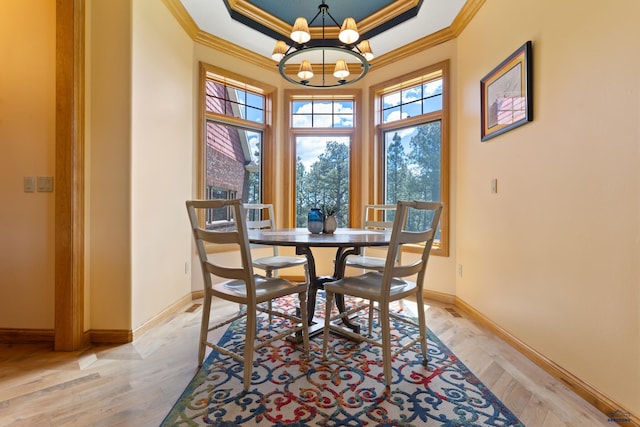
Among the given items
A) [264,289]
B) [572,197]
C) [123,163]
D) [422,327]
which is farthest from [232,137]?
[572,197]

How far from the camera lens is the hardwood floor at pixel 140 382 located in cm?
137

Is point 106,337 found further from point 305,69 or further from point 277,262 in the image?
point 305,69

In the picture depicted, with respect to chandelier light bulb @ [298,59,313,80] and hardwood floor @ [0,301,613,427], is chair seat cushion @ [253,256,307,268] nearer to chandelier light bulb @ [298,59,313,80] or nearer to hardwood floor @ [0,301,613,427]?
hardwood floor @ [0,301,613,427]

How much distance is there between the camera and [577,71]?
1604 millimetres

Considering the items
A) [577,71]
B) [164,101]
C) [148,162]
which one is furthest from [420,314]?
[164,101]

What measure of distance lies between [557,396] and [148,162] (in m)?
2.97

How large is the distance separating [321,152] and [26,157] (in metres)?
2.77

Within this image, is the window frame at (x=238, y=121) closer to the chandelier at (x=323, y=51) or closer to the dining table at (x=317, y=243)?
the chandelier at (x=323, y=51)

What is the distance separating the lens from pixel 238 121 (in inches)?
140

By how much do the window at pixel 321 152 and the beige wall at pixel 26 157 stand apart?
237 cm

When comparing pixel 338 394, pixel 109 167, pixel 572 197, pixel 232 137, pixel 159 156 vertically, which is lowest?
pixel 338 394

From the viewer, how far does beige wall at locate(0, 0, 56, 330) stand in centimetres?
204

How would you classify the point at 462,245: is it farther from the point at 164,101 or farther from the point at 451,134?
the point at 164,101

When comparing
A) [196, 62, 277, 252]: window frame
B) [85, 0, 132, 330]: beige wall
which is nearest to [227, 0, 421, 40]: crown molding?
[196, 62, 277, 252]: window frame
